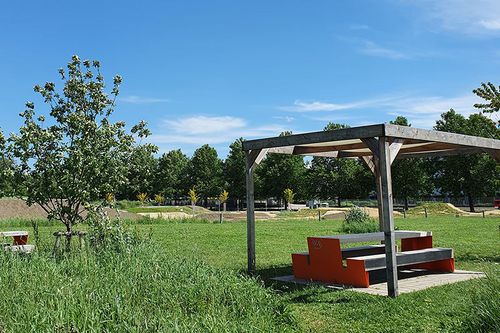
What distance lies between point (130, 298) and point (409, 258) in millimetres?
5220

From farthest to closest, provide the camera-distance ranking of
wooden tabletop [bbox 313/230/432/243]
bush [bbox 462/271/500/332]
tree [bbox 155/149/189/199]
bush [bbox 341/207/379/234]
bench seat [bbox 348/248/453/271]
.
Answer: tree [bbox 155/149/189/199], bush [bbox 341/207/379/234], wooden tabletop [bbox 313/230/432/243], bench seat [bbox 348/248/453/271], bush [bbox 462/271/500/332]

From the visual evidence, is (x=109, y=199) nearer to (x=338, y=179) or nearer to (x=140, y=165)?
(x=140, y=165)

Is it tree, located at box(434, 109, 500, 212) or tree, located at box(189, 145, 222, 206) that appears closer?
tree, located at box(434, 109, 500, 212)

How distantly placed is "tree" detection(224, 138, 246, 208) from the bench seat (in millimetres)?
48603

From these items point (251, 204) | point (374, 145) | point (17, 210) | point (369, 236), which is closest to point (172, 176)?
point (17, 210)

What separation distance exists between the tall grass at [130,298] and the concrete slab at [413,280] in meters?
2.61

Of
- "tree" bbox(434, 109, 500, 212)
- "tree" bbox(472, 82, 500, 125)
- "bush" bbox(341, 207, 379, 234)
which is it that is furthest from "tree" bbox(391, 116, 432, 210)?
"tree" bbox(472, 82, 500, 125)

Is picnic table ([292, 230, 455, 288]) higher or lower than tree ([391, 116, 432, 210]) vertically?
lower

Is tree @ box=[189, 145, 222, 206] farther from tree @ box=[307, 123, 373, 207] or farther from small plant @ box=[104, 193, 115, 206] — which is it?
small plant @ box=[104, 193, 115, 206]

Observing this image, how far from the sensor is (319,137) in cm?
820

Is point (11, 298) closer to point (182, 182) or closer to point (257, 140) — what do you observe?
point (257, 140)

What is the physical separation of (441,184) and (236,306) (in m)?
47.8

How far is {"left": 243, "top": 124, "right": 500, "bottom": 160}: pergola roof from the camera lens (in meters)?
7.48

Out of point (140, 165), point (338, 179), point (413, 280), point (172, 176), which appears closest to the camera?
point (413, 280)
